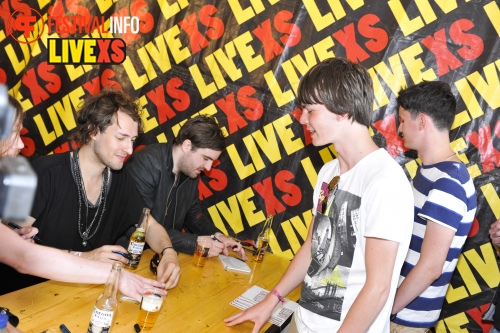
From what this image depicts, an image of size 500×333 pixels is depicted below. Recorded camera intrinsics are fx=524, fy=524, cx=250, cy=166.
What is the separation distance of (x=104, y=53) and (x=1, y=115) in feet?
11.4

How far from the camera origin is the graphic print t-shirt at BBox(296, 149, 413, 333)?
1349 mm

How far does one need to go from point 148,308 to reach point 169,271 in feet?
1.42

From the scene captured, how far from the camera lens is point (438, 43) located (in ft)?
9.74

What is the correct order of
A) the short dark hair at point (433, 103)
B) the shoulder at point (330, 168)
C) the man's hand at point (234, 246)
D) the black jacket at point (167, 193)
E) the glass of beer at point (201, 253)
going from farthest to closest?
the man's hand at point (234, 246) < the black jacket at point (167, 193) < the glass of beer at point (201, 253) < the short dark hair at point (433, 103) < the shoulder at point (330, 168)

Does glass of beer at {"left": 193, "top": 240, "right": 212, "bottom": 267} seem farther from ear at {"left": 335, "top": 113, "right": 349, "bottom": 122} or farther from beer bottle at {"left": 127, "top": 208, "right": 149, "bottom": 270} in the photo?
ear at {"left": 335, "top": 113, "right": 349, "bottom": 122}

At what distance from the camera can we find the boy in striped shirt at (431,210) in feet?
6.50

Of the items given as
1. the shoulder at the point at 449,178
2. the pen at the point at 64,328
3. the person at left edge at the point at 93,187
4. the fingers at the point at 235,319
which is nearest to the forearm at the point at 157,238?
the person at left edge at the point at 93,187

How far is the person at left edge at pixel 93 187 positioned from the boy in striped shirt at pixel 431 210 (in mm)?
987

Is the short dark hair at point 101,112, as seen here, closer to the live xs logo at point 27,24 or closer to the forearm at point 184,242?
Answer: the forearm at point 184,242

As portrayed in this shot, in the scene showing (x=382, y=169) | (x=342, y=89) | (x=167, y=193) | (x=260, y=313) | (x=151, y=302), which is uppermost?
(x=342, y=89)

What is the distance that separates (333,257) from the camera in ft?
5.02

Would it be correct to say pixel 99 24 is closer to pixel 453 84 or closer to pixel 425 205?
pixel 453 84

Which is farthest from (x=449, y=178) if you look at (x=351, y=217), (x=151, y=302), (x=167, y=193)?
(x=167, y=193)

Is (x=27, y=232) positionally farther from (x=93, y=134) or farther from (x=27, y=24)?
(x=27, y=24)
